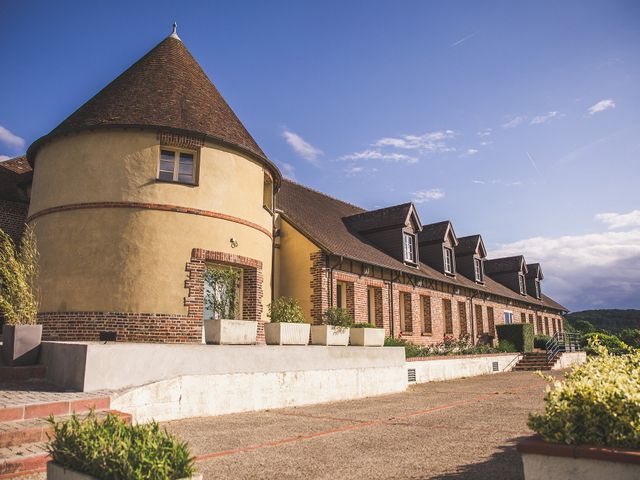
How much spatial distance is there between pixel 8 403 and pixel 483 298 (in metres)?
24.3

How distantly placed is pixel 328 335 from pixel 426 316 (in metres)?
10.8

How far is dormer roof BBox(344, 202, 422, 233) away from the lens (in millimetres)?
21000

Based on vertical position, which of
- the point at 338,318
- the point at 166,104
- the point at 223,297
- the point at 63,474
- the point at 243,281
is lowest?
the point at 63,474

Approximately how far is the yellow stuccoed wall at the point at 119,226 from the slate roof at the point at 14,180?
2.44m

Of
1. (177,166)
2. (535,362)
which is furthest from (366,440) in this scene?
(535,362)

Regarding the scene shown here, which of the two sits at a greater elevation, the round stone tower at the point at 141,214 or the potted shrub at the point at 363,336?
the round stone tower at the point at 141,214

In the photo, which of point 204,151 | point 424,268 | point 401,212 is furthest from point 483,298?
point 204,151

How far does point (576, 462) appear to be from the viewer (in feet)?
11.2

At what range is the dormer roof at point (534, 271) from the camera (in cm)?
3622

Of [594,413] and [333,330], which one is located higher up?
[333,330]

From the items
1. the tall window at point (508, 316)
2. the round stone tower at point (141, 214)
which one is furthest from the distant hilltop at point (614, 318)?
the round stone tower at point (141, 214)

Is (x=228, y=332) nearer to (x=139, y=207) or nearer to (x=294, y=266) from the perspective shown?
(x=139, y=207)

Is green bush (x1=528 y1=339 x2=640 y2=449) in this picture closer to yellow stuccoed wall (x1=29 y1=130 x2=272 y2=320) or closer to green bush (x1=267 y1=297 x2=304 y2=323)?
green bush (x1=267 y1=297 x2=304 y2=323)

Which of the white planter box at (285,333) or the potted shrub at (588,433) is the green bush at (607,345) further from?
the white planter box at (285,333)
